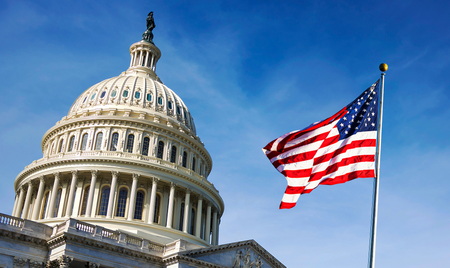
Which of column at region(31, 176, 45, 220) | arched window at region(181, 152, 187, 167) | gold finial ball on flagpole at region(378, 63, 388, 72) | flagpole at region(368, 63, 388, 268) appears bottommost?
flagpole at region(368, 63, 388, 268)

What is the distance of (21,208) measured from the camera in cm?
6519

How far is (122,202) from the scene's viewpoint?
201ft

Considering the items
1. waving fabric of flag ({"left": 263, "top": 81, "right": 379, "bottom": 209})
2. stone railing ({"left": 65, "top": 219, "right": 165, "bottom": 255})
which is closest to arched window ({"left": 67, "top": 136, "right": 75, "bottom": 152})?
stone railing ({"left": 65, "top": 219, "right": 165, "bottom": 255})

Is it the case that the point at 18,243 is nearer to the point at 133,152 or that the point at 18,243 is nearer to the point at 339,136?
the point at 133,152

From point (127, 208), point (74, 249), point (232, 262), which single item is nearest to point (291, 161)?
point (74, 249)

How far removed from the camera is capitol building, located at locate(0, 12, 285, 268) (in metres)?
51.0

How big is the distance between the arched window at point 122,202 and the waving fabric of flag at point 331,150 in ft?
133

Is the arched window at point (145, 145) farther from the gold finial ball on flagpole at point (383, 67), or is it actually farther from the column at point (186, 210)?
the gold finial ball on flagpole at point (383, 67)

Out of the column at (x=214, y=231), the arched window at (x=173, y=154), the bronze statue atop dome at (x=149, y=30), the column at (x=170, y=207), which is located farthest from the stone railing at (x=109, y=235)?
the bronze statue atop dome at (x=149, y=30)

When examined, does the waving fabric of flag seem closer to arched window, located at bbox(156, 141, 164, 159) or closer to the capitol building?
the capitol building

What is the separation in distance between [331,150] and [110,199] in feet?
139

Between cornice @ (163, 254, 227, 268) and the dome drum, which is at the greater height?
the dome drum

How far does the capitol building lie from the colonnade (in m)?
0.12

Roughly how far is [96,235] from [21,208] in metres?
26.0
